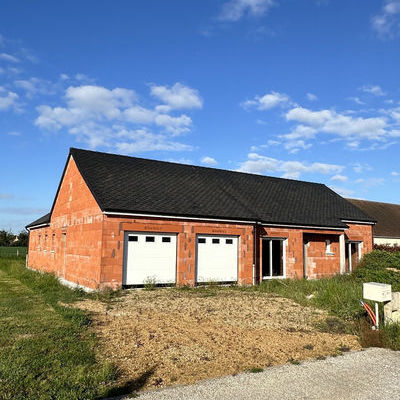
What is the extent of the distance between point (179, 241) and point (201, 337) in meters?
7.47

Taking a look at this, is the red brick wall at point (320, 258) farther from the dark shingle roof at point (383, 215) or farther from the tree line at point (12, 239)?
the tree line at point (12, 239)

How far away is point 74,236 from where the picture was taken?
1653 centimetres

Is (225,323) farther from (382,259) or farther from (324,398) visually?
(382,259)

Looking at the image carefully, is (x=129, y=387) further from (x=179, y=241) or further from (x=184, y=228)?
(x=184, y=228)

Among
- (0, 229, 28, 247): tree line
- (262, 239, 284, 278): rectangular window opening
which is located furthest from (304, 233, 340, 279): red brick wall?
A: (0, 229, 28, 247): tree line

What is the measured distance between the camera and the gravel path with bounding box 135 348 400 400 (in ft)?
14.8

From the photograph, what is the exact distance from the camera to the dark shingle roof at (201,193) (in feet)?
48.1

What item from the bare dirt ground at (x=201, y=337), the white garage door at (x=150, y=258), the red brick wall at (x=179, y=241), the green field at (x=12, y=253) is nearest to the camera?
the bare dirt ground at (x=201, y=337)

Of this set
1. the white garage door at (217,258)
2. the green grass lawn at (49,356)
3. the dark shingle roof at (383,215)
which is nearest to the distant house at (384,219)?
the dark shingle roof at (383,215)

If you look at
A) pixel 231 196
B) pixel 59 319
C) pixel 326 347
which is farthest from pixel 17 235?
pixel 326 347

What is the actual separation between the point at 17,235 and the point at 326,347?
7263cm

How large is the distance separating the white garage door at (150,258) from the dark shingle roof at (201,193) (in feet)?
3.56

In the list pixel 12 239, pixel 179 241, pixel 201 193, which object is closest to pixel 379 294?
pixel 179 241

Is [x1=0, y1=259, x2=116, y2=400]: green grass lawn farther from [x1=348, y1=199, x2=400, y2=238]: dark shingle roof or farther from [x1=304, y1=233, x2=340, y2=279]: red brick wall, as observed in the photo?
[x1=348, y1=199, x2=400, y2=238]: dark shingle roof
